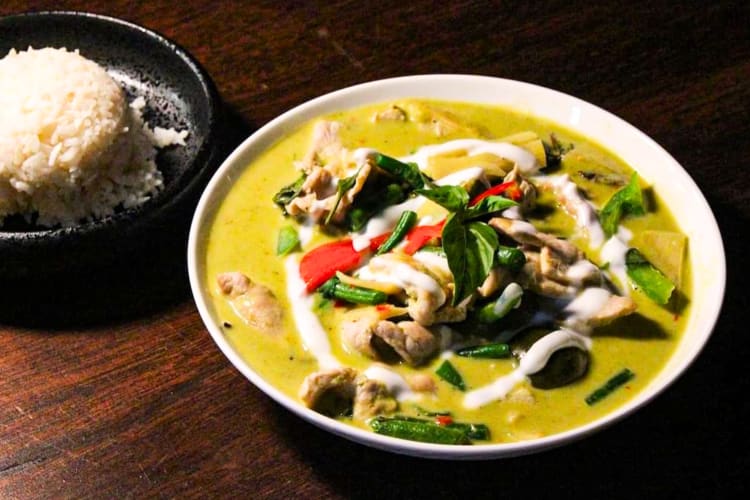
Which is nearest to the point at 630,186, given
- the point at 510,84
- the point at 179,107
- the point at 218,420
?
the point at 510,84

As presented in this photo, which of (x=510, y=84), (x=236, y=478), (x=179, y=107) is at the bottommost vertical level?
(x=236, y=478)

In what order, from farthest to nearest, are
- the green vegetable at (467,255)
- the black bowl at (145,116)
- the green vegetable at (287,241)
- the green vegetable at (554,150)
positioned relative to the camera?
the green vegetable at (554,150), the black bowl at (145,116), the green vegetable at (287,241), the green vegetable at (467,255)

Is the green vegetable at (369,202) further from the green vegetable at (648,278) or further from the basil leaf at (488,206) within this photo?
the green vegetable at (648,278)

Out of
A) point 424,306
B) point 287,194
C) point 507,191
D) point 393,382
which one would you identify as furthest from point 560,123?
point 393,382

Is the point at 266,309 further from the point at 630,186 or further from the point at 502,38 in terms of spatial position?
the point at 502,38

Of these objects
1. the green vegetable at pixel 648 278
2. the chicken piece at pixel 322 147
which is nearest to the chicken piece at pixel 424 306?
the green vegetable at pixel 648 278

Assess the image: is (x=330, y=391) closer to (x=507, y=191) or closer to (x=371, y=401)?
(x=371, y=401)

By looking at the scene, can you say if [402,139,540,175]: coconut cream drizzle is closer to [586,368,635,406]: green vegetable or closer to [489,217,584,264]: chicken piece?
[489,217,584,264]: chicken piece

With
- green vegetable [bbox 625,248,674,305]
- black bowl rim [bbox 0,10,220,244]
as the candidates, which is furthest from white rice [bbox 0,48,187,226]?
green vegetable [bbox 625,248,674,305]
